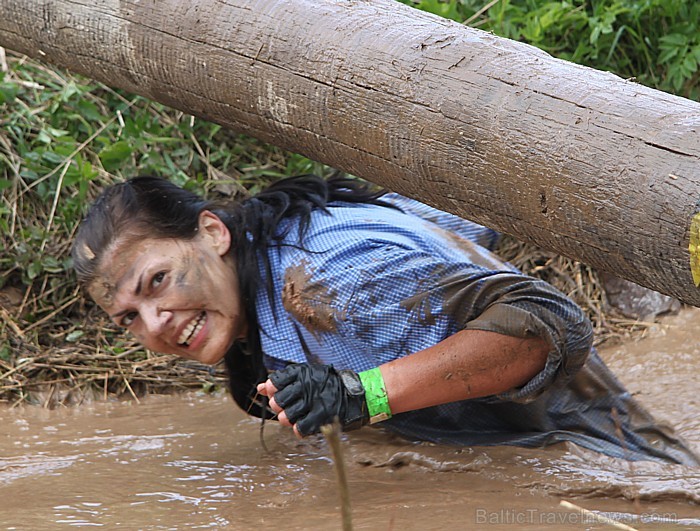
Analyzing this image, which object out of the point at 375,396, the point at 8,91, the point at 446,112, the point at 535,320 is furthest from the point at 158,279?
the point at 8,91

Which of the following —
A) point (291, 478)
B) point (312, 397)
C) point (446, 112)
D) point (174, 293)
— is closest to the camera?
point (446, 112)

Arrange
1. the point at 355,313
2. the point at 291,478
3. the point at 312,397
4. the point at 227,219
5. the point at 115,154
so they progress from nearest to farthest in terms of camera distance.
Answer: the point at 312,397 → the point at 355,313 → the point at 291,478 → the point at 227,219 → the point at 115,154

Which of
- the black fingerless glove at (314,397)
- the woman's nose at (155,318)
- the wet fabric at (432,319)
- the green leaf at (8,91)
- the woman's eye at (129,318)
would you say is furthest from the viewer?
the green leaf at (8,91)

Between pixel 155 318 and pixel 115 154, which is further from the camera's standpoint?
pixel 115 154

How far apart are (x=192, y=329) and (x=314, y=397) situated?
551mm

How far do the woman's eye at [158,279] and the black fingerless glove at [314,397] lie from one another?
0.55m

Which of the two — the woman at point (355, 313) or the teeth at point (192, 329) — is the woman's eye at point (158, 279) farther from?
the teeth at point (192, 329)

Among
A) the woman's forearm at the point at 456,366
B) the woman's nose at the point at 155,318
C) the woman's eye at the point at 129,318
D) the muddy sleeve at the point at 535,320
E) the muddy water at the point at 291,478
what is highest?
the muddy sleeve at the point at 535,320

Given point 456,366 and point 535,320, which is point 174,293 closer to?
point 456,366

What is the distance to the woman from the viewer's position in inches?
97.3

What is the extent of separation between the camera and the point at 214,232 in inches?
115

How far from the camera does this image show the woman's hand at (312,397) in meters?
2.40

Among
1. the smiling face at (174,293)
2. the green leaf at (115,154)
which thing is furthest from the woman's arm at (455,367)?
the green leaf at (115,154)

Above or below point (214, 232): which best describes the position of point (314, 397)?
below
